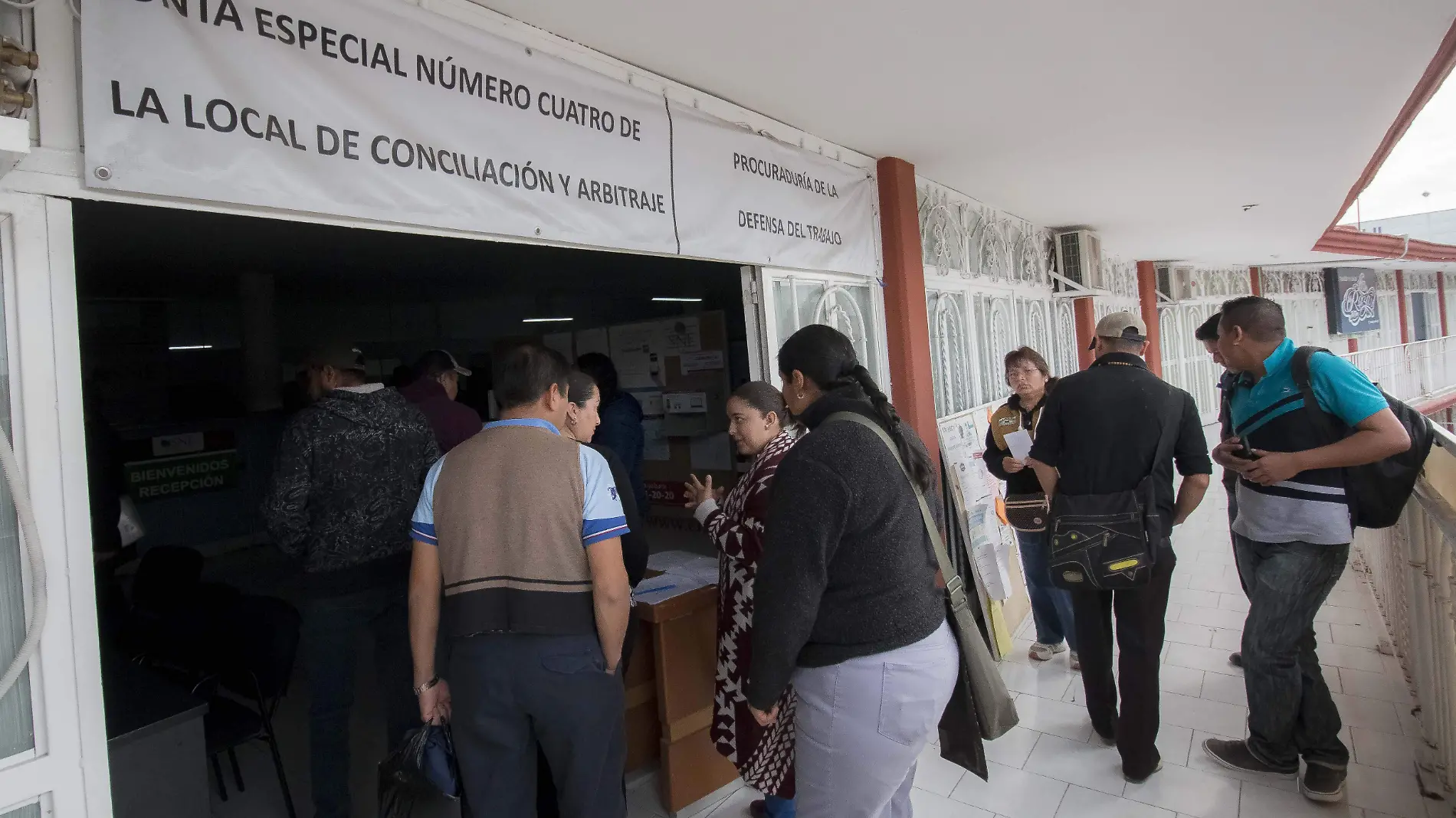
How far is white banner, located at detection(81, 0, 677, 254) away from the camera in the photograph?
148 cm

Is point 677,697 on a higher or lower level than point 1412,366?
lower

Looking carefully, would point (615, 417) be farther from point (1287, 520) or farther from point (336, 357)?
point (1287, 520)

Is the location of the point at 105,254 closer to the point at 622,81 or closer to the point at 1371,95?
the point at 622,81

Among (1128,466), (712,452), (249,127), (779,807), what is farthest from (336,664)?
(712,452)

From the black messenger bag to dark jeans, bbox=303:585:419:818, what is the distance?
2.17m

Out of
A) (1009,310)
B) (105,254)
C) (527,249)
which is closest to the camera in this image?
(105,254)

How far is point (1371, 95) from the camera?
3557mm

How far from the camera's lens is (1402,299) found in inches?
664

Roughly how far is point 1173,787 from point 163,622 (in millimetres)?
3538

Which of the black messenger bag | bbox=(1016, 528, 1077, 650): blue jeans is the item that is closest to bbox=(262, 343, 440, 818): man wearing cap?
the black messenger bag

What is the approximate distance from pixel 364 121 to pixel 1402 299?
2198cm

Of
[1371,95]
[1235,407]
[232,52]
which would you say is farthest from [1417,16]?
[232,52]

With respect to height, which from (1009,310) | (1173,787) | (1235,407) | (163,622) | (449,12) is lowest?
(1173,787)

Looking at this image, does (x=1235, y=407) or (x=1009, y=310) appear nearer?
(x=1235, y=407)
